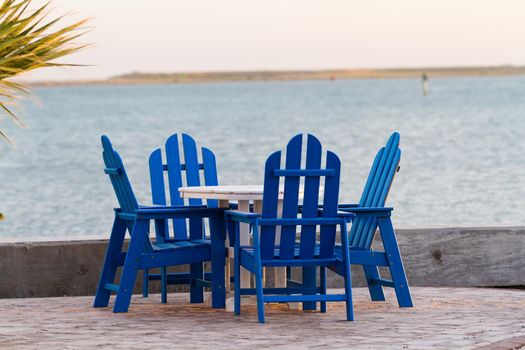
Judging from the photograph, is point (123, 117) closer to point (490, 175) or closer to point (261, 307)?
point (490, 175)

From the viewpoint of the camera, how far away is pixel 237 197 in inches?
283

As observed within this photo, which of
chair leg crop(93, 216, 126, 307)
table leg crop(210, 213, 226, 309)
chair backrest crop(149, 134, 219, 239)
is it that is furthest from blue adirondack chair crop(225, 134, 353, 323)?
chair backrest crop(149, 134, 219, 239)

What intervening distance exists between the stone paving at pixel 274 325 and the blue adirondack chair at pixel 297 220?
0.31 m

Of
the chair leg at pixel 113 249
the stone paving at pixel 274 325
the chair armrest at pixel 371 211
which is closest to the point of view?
the stone paving at pixel 274 325

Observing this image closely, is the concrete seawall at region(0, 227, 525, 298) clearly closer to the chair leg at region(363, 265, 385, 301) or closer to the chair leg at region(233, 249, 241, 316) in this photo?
the chair leg at region(363, 265, 385, 301)

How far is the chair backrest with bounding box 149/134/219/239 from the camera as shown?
26.8ft

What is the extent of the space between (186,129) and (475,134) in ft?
59.7

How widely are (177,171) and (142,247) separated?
1.18 meters

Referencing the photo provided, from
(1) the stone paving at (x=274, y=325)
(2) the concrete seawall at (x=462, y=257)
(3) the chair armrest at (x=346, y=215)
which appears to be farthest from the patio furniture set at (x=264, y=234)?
(2) the concrete seawall at (x=462, y=257)

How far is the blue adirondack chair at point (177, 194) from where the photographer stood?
788 cm

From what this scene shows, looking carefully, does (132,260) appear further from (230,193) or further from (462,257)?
(462,257)

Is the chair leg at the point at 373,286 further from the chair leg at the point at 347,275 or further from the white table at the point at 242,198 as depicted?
the chair leg at the point at 347,275

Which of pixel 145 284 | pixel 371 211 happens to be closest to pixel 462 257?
pixel 371 211

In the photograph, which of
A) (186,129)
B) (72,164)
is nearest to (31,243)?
(72,164)
